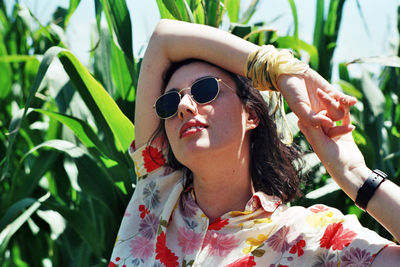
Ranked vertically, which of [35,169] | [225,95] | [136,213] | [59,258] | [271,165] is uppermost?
[225,95]

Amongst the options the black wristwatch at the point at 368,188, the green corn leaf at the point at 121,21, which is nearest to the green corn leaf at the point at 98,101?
the green corn leaf at the point at 121,21

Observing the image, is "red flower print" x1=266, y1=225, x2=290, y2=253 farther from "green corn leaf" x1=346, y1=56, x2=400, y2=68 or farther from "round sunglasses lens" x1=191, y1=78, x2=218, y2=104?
"green corn leaf" x1=346, y1=56, x2=400, y2=68

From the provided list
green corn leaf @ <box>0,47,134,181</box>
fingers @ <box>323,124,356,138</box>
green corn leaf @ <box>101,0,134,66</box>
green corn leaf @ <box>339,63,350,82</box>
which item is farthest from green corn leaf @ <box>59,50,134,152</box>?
green corn leaf @ <box>339,63,350,82</box>

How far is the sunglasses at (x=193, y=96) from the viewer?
1.09m

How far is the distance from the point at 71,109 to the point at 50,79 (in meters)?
0.11

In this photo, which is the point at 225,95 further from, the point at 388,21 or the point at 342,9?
the point at 388,21

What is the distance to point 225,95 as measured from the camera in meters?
1.12

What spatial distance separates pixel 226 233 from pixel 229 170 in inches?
4.8

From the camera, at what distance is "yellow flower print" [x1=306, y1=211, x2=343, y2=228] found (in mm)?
1021

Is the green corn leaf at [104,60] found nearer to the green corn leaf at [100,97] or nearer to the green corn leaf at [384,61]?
the green corn leaf at [100,97]

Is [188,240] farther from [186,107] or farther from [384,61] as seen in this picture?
[384,61]

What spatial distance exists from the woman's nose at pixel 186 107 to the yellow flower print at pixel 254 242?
0.26 metres

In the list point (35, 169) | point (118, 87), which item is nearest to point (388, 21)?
point (118, 87)

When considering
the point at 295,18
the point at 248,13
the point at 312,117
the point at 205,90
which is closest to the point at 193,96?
the point at 205,90
